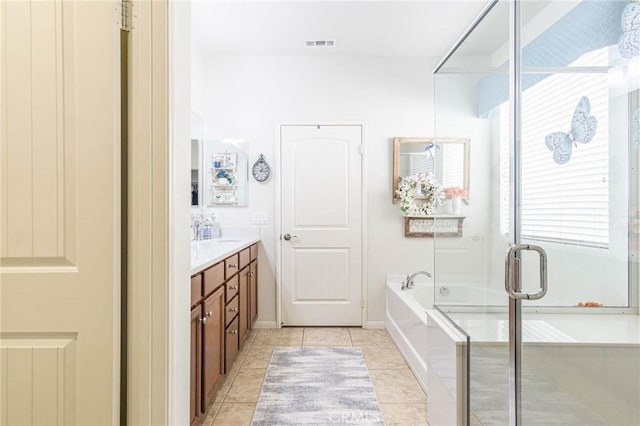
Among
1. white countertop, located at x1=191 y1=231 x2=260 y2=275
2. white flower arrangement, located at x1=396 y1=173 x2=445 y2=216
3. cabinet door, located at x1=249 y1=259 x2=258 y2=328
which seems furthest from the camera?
white flower arrangement, located at x1=396 y1=173 x2=445 y2=216

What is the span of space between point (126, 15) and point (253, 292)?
→ 2644mm

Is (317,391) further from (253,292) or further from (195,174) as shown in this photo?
(195,174)

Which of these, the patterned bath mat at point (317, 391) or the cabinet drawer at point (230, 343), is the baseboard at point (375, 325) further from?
the cabinet drawer at point (230, 343)

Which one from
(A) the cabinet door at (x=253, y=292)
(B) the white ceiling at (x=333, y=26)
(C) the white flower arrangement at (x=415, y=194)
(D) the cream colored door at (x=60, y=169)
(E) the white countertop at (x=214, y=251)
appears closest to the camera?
(D) the cream colored door at (x=60, y=169)

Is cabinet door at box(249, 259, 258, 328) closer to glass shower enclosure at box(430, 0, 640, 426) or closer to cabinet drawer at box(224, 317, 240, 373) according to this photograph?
cabinet drawer at box(224, 317, 240, 373)

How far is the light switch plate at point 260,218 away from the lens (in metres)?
3.60

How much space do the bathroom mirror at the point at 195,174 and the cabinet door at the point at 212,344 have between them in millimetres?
1491

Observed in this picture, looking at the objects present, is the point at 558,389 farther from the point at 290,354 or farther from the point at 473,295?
the point at 290,354

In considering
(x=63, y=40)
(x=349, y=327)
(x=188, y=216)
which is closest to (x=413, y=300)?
(x=349, y=327)

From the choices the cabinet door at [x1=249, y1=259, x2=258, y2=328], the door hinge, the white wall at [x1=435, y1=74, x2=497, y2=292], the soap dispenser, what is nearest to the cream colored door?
the door hinge

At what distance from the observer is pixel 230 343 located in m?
2.42

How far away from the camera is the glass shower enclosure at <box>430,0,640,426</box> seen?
1.22 meters

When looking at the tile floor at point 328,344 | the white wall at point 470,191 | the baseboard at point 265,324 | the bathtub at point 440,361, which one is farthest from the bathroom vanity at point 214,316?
the white wall at point 470,191

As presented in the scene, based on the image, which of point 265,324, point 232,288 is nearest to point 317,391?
point 232,288
